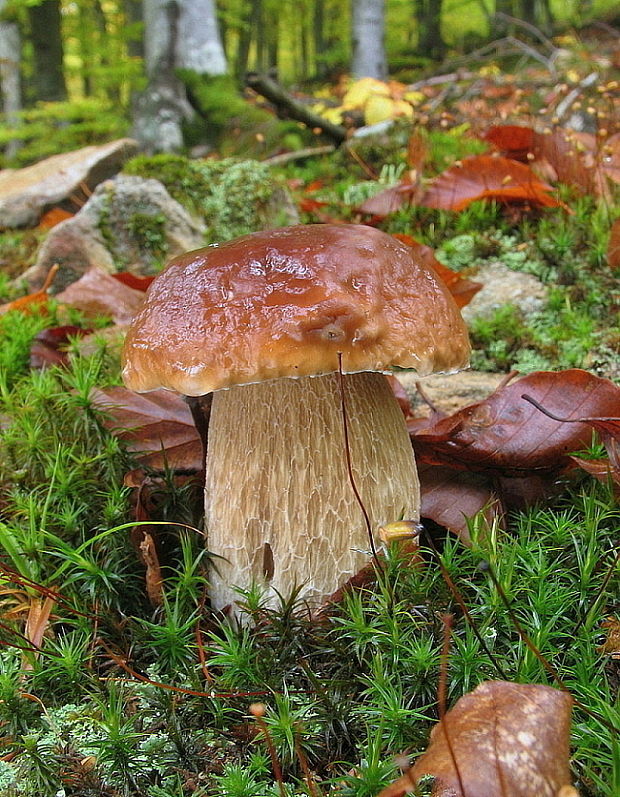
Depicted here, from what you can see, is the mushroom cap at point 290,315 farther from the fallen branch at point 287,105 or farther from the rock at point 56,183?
the rock at point 56,183

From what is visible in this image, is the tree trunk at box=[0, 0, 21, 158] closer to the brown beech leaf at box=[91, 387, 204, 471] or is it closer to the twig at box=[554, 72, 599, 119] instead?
the twig at box=[554, 72, 599, 119]

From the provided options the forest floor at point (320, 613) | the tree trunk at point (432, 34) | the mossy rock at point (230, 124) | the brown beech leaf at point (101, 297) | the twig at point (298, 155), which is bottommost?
the forest floor at point (320, 613)

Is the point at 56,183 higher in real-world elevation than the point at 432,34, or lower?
lower

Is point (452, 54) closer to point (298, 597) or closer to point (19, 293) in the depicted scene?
point (19, 293)

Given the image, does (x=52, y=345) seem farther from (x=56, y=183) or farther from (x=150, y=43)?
(x=150, y=43)

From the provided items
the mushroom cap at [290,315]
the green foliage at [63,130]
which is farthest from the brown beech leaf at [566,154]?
the green foliage at [63,130]

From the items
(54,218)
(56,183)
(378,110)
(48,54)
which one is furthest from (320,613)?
(48,54)

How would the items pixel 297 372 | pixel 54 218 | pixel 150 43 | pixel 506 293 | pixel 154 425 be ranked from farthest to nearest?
pixel 150 43 → pixel 54 218 → pixel 506 293 → pixel 154 425 → pixel 297 372

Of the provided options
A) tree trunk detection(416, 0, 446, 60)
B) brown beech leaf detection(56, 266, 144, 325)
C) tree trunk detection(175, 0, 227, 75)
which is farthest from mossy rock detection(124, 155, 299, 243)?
tree trunk detection(416, 0, 446, 60)
